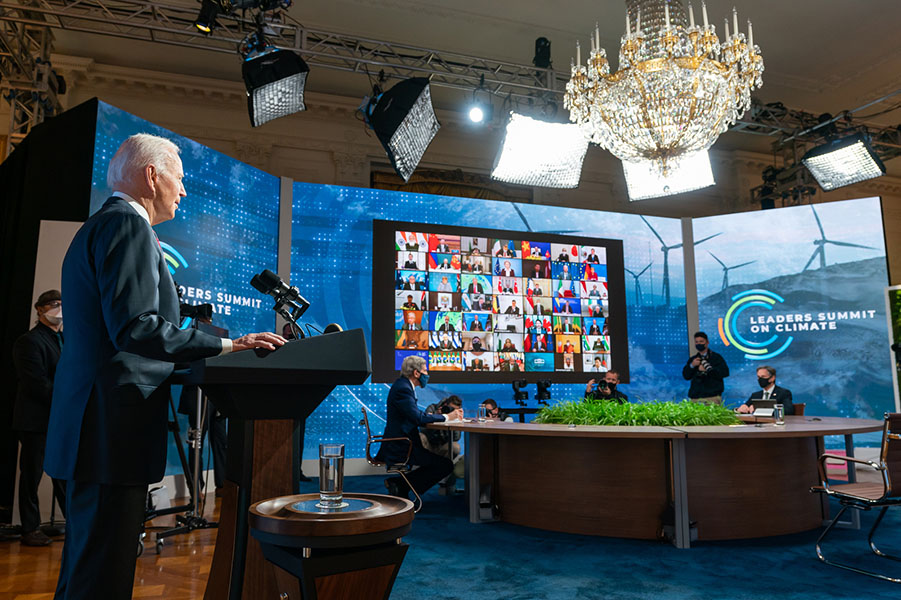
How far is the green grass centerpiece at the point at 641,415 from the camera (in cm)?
434

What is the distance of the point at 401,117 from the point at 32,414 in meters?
3.65

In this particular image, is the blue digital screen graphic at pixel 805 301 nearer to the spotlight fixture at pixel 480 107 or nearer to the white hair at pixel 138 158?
the spotlight fixture at pixel 480 107

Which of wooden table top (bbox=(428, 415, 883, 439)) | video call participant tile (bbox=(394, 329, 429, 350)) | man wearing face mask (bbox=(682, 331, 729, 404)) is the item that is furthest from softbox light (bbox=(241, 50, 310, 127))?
man wearing face mask (bbox=(682, 331, 729, 404))

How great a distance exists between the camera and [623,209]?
10.2 metres

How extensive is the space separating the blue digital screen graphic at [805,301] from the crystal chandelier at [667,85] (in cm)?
441

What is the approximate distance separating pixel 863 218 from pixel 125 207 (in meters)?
9.64

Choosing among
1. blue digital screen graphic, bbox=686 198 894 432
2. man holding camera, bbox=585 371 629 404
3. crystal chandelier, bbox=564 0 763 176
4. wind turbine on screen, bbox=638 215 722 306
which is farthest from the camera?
wind turbine on screen, bbox=638 215 722 306

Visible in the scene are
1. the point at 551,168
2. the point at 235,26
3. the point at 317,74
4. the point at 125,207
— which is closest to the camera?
the point at 125,207

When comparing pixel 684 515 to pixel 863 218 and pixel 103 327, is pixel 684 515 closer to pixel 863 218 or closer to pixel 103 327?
pixel 103 327

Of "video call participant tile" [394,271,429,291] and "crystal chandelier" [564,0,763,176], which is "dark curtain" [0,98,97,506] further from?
"crystal chandelier" [564,0,763,176]

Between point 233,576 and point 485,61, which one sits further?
point 485,61

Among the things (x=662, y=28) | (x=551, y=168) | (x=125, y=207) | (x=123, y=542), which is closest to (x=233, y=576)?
(x=123, y=542)

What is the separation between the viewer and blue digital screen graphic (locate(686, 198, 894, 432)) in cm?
827

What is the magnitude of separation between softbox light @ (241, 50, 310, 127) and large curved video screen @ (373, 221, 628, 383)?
215 cm
